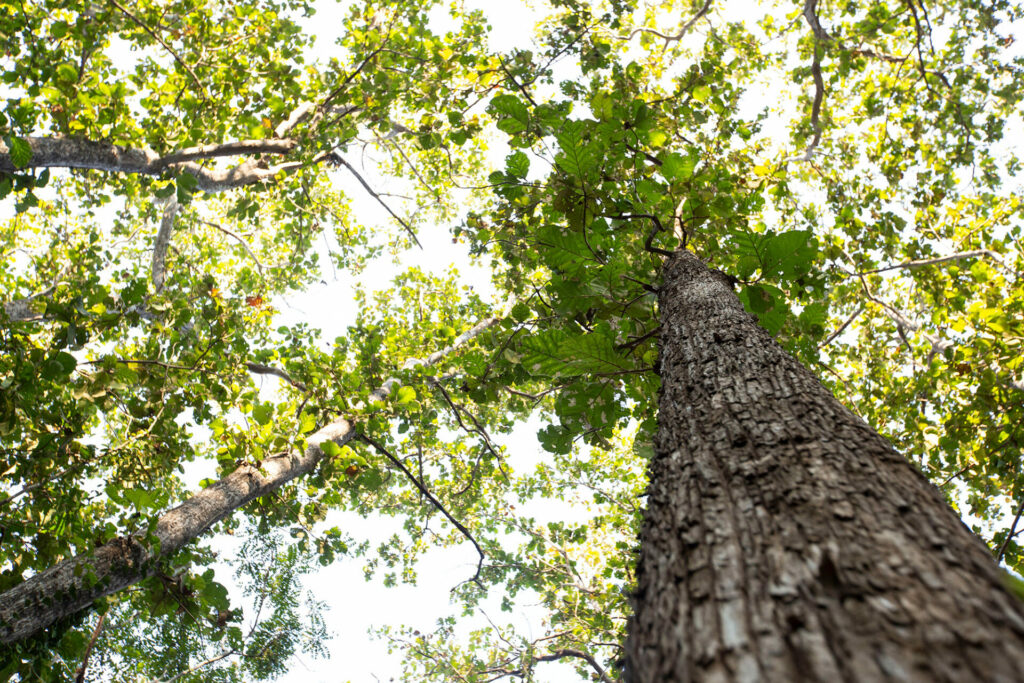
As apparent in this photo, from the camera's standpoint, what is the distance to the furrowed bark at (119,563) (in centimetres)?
236

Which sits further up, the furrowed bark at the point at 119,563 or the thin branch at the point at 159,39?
the thin branch at the point at 159,39

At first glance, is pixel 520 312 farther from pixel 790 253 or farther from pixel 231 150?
pixel 231 150

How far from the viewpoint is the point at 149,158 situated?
4.63 m

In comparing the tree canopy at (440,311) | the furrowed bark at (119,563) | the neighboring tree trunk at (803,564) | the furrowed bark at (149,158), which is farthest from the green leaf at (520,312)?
the furrowed bark at (149,158)

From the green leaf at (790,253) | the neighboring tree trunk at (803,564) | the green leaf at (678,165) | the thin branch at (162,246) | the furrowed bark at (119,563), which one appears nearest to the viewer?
the neighboring tree trunk at (803,564)

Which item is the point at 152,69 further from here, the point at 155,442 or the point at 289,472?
the point at 289,472

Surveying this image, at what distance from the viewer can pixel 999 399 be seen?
3.49 metres

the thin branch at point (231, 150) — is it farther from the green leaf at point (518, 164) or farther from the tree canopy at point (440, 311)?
the green leaf at point (518, 164)

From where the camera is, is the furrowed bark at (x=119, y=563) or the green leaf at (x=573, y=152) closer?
the green leaf at (x=573, y=152)

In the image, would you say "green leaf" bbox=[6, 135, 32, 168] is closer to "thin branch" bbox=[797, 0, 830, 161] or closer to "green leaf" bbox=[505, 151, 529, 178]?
"green leaf" bbox=[505, 151, 529, 178]

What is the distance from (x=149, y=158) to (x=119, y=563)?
3.75 metres

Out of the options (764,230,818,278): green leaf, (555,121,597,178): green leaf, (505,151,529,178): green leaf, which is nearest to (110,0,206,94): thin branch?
(505,151,529,178): green leaf

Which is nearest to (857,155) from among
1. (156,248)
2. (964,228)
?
(964,228)

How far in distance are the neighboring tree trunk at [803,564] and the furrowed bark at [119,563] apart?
307 cm
